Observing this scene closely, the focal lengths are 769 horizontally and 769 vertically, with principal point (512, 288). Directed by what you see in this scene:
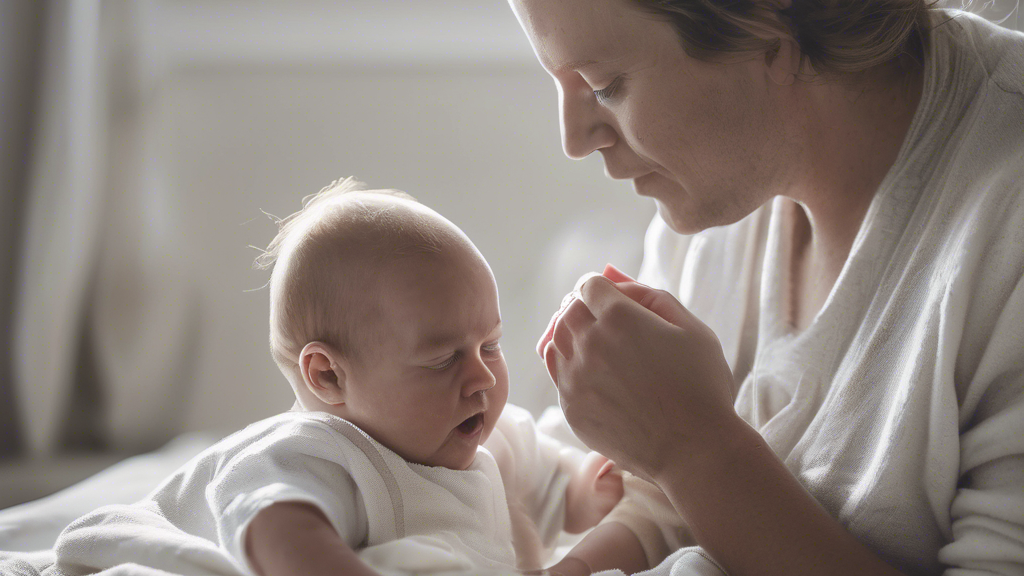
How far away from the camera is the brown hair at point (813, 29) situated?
90 centimetres

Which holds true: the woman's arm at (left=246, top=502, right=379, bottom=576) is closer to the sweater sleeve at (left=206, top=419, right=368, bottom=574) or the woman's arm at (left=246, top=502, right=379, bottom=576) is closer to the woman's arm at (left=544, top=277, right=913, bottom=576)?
the sweater sleeve at (left=206, top=419, right=368, bottom=574)

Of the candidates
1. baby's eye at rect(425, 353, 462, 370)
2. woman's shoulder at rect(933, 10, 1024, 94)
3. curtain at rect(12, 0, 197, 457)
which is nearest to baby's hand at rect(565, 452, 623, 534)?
baby's eye at rect(425, 353, 462, 370)

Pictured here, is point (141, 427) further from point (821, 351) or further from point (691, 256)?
point (821, 351)

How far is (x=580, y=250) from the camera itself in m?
1.73

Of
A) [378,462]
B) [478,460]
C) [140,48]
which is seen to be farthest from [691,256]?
[140,48]

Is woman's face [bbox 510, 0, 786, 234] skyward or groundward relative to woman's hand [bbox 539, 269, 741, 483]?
skyward

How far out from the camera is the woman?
745 millimetres

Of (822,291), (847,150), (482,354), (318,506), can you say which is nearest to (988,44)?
(847,150)

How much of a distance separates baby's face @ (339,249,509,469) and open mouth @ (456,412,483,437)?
0.01m

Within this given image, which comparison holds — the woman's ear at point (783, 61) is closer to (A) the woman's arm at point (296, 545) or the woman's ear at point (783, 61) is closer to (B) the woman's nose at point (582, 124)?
(B) the woman's nose at point (582, 124)

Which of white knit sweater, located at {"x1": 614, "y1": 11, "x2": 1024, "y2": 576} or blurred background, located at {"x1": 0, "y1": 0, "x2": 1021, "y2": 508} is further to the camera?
blurred background, located at {"x1": 0, "y1": 0, "x2": 1021, "y2": 508}

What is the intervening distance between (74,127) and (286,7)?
1.71 ft

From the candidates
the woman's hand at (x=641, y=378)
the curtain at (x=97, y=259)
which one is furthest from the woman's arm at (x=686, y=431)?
the curtain at (x=97, y=259)

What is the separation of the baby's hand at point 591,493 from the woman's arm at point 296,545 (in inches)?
19.9
